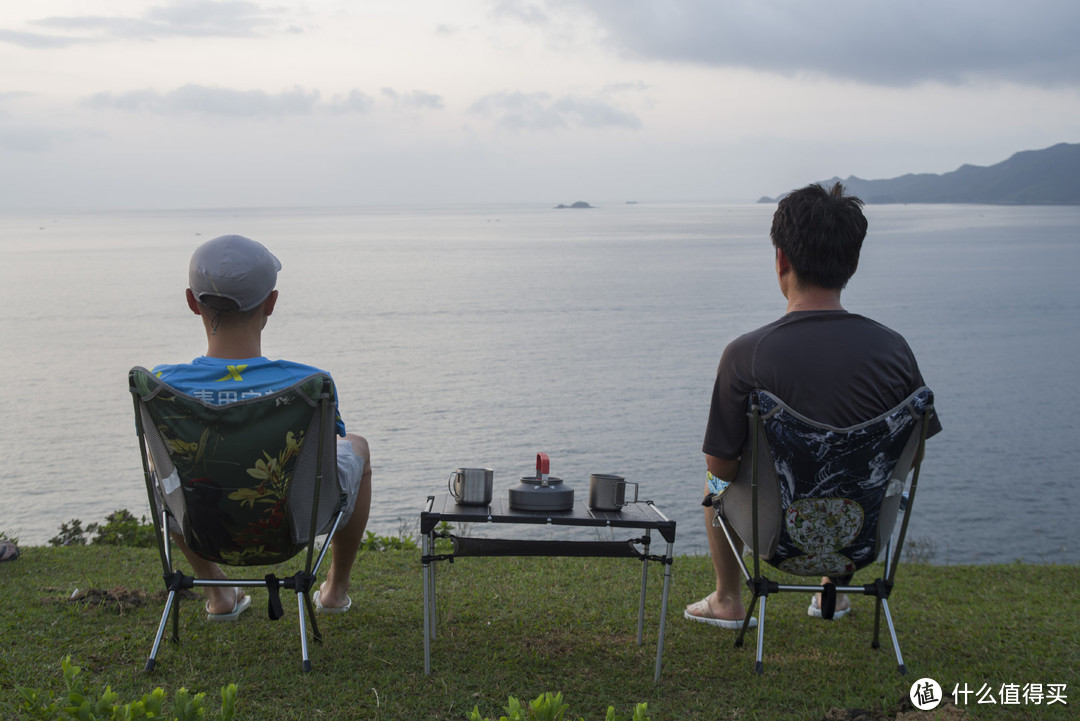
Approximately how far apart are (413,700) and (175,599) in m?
1.04

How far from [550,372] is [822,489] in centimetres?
2151

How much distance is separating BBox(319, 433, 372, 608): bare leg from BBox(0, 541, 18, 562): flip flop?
2.17 metres

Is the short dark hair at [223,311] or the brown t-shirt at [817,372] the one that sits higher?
the short dark hair at [223,311]

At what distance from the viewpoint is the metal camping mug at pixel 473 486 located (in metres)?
3.70

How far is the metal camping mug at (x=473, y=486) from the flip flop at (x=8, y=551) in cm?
310

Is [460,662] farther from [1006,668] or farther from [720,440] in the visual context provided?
[1006,668]

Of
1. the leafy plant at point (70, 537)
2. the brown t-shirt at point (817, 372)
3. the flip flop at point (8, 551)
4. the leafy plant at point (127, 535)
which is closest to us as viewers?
the brown t-shirt at point (817, 372)

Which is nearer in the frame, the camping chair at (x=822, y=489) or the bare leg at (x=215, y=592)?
the camping chair at (x=822, y=489)

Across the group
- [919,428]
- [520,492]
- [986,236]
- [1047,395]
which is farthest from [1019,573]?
[986,236]

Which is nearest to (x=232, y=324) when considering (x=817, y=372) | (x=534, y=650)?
(x=534, y=650)

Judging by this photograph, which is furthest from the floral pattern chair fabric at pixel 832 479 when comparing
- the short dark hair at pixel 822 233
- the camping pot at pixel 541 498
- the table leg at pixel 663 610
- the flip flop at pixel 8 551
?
the flip flop at pixel 8 551

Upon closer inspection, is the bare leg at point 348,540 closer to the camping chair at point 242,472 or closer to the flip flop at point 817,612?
the camping chair at point 242,472

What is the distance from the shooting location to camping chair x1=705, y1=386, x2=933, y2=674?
3.40m

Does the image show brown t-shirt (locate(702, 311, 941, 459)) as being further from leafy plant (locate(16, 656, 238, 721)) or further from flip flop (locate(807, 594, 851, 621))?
leafy plant (locate(16, 656, 238, 721))
